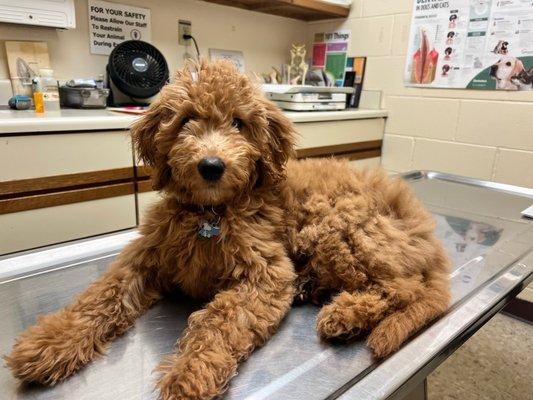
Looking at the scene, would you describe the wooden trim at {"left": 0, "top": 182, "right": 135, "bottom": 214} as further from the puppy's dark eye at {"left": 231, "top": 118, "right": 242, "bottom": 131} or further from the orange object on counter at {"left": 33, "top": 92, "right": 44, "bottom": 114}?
the puppy's dark eye at {"left": 231, "top": 118, "right": 242, "bottom": 131}

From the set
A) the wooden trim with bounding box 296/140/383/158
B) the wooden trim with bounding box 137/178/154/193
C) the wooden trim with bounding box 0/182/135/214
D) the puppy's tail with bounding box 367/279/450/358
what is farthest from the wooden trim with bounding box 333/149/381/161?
the puppy's tail with bounding box 367/279/450/358

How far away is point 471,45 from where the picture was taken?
2268 mm

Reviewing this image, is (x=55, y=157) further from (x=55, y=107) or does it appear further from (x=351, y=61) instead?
(x=351, y=61)

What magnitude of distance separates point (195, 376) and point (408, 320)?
418mm

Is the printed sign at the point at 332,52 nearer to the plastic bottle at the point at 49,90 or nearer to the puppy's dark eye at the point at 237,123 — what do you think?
the plastic bottle at the point at 49,90

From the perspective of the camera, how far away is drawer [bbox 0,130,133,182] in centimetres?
141

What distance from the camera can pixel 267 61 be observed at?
9.53ft

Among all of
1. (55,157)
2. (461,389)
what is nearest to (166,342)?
(55,157)

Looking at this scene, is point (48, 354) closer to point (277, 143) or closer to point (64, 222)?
point (277, 143)

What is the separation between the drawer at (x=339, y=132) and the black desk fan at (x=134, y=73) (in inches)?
31.0

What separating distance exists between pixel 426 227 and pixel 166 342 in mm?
635

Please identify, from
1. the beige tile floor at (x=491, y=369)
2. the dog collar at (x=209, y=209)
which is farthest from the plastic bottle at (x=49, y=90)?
the beige tile floor at (x=491, y=369)

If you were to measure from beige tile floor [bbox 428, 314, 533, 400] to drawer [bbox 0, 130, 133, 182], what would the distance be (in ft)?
5.30

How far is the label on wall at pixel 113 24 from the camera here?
208 cm
